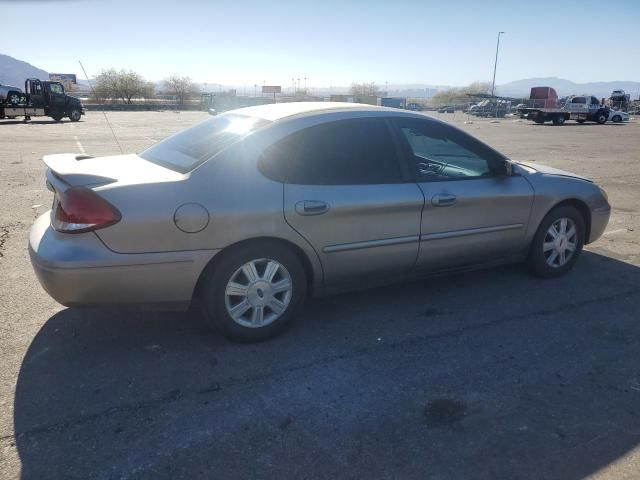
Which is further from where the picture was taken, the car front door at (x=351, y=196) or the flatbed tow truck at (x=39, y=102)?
the flatbed tow truck at (x=39, y=102)

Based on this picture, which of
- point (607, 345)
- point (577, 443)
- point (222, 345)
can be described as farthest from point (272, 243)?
point (607, 345)

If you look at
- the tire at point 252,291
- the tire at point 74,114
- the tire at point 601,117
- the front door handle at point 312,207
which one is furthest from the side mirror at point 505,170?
the tire at point 601,117

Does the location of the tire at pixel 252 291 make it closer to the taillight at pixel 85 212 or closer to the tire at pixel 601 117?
the taillight at pixel 85 212

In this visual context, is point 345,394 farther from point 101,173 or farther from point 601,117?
point 601,117

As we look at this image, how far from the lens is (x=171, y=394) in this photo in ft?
9.64

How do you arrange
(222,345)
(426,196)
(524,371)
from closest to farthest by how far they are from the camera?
(524,371) → (222,345) → (426,196)

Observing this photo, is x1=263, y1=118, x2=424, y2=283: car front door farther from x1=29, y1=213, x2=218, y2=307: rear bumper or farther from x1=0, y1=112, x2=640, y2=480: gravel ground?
x1=29, y1=213, x2=218, y2=307: rear bumper

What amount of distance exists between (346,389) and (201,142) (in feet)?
6.66

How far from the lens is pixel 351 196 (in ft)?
11.9

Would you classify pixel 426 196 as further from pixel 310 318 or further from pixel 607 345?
pixel 607 345

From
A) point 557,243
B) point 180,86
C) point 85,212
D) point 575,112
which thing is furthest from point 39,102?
point 180,86

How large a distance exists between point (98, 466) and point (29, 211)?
223 inches

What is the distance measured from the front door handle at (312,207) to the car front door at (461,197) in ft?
2.90

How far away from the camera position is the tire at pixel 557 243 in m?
4.66
